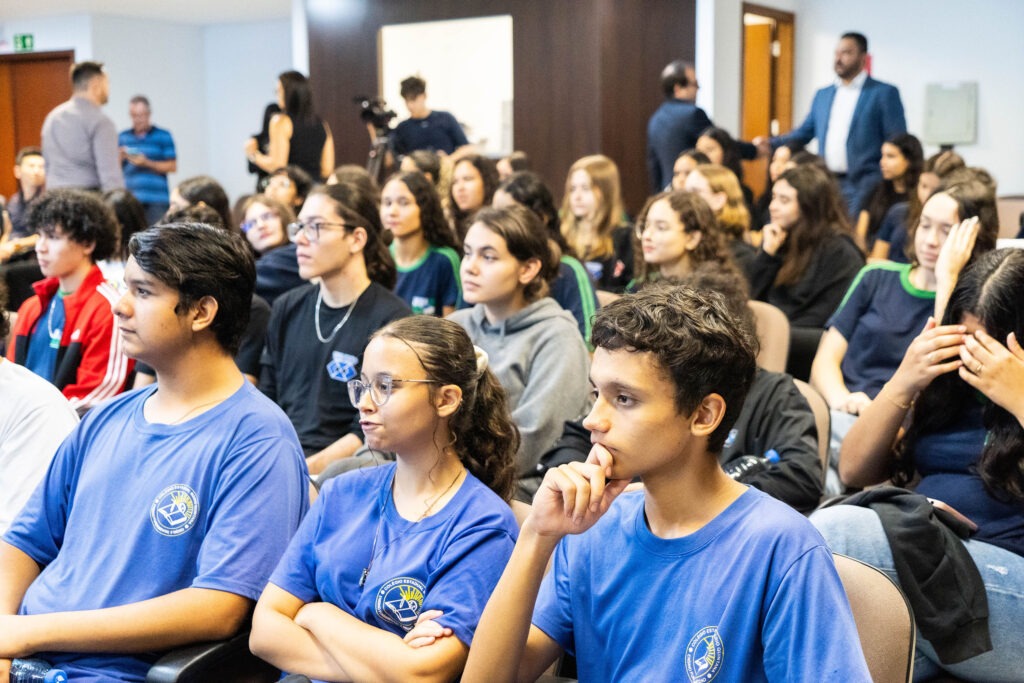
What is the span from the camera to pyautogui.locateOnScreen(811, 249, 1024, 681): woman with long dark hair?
6.06 ft

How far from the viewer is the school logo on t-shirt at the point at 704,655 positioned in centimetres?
133

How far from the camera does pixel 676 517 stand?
141 cm

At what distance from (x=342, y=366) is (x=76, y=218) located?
1.02 metres

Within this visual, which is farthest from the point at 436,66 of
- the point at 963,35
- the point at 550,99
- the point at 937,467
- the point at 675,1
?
the point at 937,467

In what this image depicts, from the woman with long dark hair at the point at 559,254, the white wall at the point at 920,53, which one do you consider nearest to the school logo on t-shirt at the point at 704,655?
the woman with long dark hair at the point at 559,254

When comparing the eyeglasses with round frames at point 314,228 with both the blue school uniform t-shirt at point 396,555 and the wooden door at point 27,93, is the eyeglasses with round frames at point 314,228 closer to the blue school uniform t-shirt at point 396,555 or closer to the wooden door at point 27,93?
the blue school uniform t-shirt at point 396,555

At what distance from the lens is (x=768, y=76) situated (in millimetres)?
9695

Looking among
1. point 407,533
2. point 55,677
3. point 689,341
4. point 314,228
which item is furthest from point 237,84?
point 689,341

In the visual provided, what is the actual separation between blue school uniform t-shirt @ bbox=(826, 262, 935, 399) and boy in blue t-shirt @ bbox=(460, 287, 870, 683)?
6.29ft

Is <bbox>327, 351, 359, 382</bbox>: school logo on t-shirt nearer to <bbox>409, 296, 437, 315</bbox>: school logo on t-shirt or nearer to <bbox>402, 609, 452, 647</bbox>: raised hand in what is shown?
<bbox>409, 296, 437, 315</bbox>: school logo on t-shirt

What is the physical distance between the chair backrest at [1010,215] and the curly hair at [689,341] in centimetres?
621

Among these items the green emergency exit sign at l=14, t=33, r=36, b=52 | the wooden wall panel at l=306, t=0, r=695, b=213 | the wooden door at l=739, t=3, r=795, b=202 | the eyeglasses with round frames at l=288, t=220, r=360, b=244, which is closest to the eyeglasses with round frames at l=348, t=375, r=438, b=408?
the eyeglasses with round frames at l=288, t=220, r=360, b=244

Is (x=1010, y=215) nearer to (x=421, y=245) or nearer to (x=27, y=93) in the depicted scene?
(x=421, y=245)

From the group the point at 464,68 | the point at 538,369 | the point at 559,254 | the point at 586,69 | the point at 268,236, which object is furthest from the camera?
the point at 464,68
